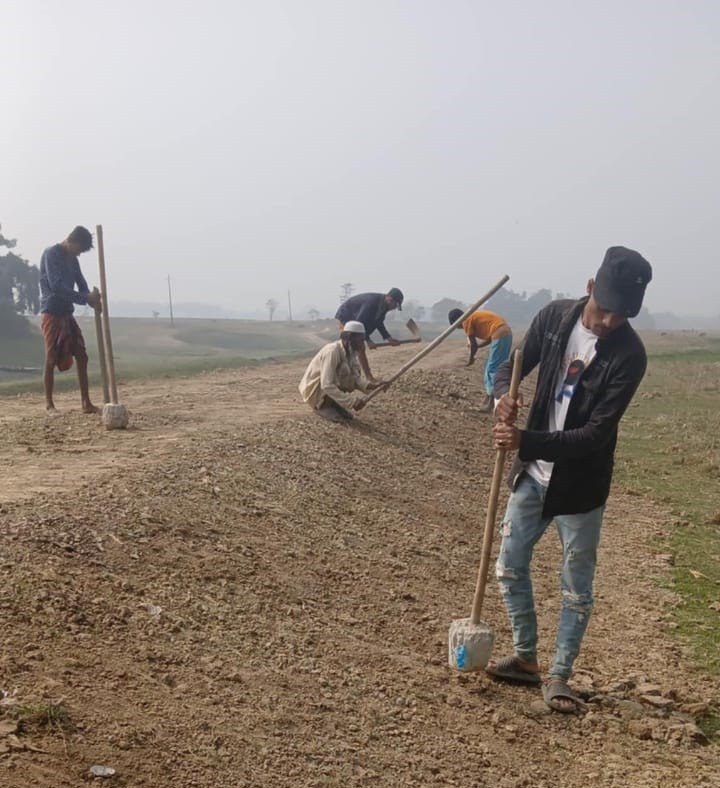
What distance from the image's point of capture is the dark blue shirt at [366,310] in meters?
10.9

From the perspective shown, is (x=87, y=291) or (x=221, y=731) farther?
(x=87, y=291)

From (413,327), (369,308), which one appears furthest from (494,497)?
(413,327)

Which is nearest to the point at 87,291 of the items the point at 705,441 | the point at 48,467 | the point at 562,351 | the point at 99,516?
the point at 48,467

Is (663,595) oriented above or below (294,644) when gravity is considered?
below

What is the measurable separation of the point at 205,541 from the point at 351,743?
2104 mm

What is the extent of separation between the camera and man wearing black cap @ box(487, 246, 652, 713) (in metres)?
3.73

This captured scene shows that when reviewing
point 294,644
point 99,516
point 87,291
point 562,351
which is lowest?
point 294,644

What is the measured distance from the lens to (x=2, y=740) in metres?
2.88

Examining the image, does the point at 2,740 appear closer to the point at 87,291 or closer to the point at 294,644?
the point at 294,644

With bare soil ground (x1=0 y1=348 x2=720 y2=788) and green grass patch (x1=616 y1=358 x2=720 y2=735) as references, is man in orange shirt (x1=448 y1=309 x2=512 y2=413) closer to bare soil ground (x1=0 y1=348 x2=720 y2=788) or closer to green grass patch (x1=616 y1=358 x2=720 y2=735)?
green grass patch (x1=616 y1=358 x2=720 y2=735)

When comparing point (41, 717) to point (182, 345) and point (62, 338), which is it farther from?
point (182, 345)

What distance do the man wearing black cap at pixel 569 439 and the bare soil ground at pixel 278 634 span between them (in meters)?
0.43

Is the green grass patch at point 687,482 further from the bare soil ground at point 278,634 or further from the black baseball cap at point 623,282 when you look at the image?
the black baseball cap at point 623,282

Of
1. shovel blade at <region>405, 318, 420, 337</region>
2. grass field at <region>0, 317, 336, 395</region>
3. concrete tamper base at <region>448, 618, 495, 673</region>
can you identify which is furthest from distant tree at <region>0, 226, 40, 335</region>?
concrete tamper base at <region>448, 618, 495, 673</region>
